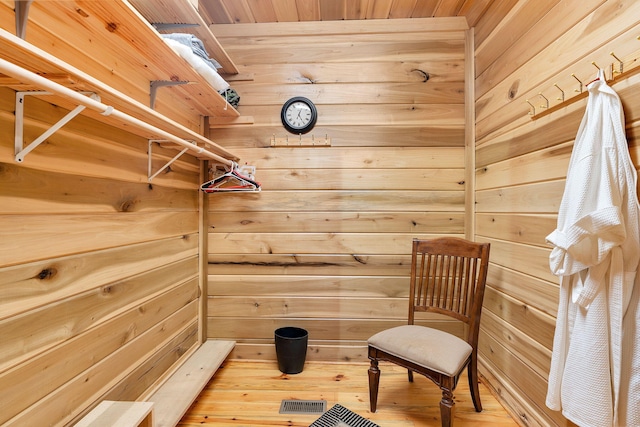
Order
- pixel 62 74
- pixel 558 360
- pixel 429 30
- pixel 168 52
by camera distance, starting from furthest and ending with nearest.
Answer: pixel 429 30
pixel 168 52
pixel 558 360
pixel 62 74

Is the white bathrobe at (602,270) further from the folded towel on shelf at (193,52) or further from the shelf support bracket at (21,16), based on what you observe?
the shelf support bracket at (21,16)

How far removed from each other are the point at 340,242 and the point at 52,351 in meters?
1.67

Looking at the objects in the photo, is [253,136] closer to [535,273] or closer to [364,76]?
[364,76]

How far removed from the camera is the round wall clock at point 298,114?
7.55 feet

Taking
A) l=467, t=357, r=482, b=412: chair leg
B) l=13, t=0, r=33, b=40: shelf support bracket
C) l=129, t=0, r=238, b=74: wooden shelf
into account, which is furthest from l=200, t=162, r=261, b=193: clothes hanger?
l=467, t=357, r=482, b=412: chair leg

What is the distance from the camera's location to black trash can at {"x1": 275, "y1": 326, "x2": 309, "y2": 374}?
2.12 metres

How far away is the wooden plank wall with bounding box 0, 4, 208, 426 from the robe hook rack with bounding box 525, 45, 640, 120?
77.9 inches

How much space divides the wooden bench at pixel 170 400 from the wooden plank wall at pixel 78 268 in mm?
79

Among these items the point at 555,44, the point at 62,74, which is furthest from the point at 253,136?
the point at 555,44

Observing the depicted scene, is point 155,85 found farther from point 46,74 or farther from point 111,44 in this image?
point 46,74

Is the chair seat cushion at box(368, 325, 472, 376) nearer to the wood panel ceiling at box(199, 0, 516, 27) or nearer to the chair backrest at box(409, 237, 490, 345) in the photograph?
the chair backrest at box(409, 237, 490, 345)

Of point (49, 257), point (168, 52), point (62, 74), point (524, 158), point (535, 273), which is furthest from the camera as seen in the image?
point (524, 158)

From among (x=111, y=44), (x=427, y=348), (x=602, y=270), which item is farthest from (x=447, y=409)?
(x=111, y=44)

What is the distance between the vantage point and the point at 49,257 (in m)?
1.08
